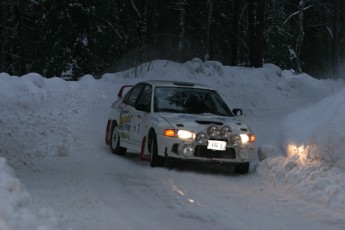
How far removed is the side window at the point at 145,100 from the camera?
1097 centimetres

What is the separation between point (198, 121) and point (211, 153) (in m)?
0.62

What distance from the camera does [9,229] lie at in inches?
184

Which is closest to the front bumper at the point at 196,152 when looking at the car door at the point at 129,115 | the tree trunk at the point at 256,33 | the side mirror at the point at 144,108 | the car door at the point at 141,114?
the car door at the point at 141,114

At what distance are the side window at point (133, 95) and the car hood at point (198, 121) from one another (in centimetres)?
168

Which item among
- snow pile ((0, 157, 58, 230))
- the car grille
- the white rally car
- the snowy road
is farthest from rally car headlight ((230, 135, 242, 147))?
snow pile ((0, 157, 58, 230))

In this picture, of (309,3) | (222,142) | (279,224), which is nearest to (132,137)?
(222,142)

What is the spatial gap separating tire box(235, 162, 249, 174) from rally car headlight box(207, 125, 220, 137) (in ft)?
2.48

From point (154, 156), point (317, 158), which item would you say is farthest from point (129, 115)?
point (317, 158)

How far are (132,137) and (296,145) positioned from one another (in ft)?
10.3

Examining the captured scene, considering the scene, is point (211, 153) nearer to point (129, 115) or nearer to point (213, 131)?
point (213, 131)

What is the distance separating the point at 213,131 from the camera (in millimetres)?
9914

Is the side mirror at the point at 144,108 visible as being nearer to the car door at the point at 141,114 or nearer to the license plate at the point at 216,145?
the car door at the point at 141,114

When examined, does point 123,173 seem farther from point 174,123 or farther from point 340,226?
point 340,226

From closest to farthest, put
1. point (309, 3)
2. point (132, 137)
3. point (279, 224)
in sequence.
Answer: point (279, 224), point (132, 137), point (309, 3)
